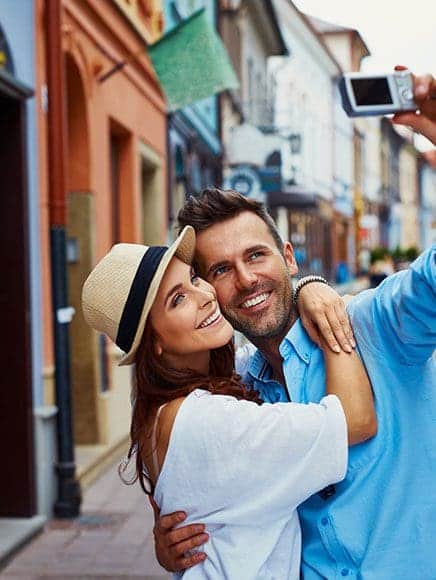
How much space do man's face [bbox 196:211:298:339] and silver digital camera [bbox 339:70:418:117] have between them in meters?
0.64

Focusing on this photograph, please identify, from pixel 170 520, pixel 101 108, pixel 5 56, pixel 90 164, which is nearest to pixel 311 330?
pixel 170 520

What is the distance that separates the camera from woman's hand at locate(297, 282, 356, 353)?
87.7 inches

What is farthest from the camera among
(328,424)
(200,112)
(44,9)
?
(200,112)

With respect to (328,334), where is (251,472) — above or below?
below

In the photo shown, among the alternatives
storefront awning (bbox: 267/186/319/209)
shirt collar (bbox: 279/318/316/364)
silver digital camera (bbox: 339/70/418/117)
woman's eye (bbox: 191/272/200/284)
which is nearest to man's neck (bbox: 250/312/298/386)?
shirt collar (bbox: 279/318/316/364)

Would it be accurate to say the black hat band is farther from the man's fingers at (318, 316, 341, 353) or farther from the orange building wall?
the orange building wall

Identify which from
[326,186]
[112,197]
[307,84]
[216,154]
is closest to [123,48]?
[112,197]

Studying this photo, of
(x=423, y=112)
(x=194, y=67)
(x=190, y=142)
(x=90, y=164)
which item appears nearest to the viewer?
(x=423, y=112)

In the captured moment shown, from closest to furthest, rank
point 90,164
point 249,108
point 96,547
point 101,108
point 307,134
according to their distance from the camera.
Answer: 1. point 96,547
2. point 90,164
3. point 101,108
4. point 249,108
5. point 307,134

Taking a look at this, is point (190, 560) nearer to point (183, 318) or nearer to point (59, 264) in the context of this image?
point (183, 318)

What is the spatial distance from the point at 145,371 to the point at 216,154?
55.2ft

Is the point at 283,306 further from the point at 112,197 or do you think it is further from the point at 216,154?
the point at 216,154

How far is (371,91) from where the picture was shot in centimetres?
188

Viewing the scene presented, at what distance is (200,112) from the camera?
16.5m
